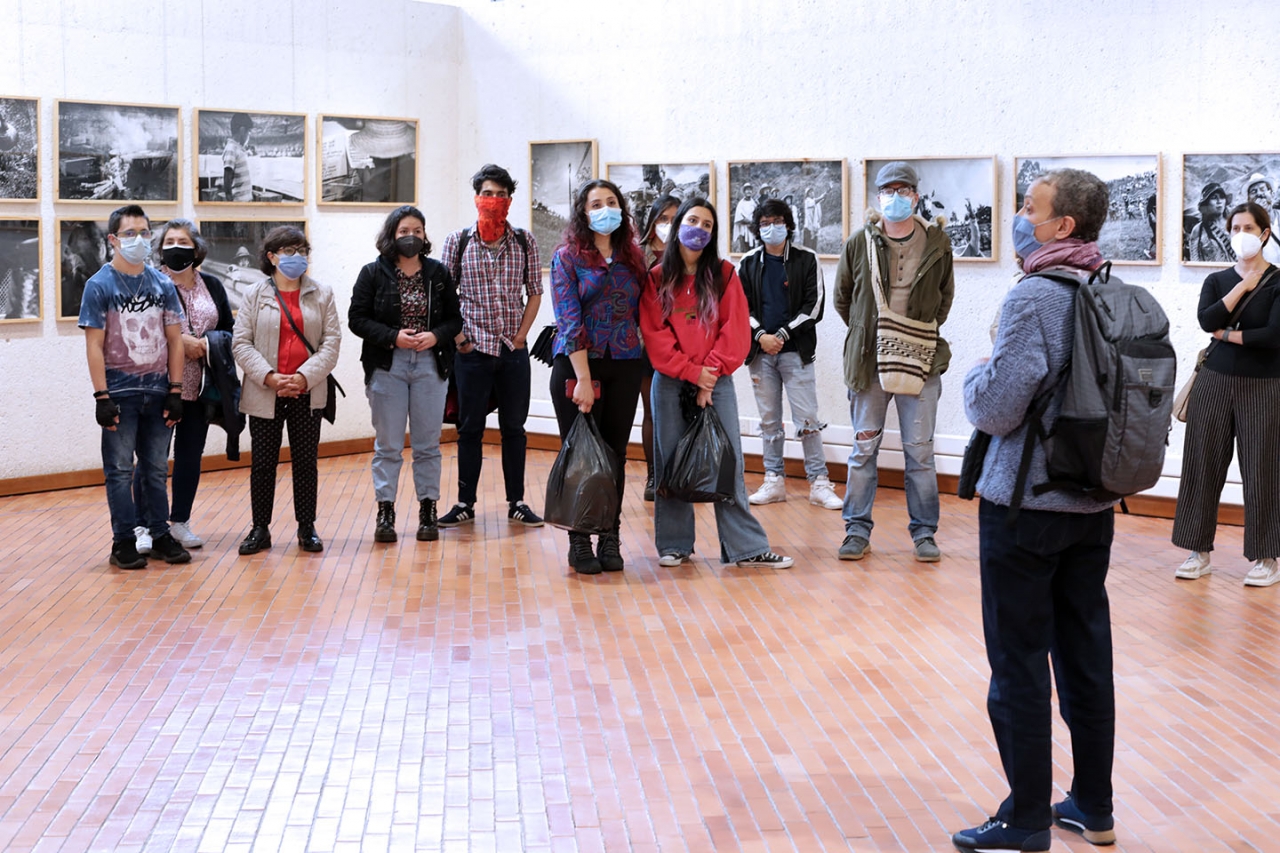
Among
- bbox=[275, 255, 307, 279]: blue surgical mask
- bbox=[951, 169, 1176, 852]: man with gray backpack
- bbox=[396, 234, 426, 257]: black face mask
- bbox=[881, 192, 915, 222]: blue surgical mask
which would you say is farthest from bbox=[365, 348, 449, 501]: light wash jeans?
bbox=[951, 169, 1176, 852]: man with gray backpack

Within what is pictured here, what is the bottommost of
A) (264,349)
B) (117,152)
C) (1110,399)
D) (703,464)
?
(703,464)

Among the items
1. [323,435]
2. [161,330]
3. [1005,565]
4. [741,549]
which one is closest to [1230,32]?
[741,549]

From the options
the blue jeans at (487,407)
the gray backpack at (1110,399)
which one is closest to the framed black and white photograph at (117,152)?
the blue jeans at (487,407)

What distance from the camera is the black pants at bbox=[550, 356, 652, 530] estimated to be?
8.17 m

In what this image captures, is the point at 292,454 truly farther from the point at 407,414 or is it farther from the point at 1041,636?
the point at 1041,636

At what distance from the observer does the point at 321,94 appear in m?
12.3

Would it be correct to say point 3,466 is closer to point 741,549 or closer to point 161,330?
point 161,330

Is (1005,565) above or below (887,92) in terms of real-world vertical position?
below

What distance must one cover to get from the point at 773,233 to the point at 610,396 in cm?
273

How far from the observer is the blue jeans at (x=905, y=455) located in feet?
27.6

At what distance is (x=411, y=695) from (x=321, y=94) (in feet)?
24.7

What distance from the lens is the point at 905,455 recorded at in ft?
27.7

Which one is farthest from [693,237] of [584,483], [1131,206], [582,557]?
[1131,206]

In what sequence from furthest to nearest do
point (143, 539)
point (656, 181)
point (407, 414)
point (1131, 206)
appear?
1. point (656, 181)
2. point (1131, 206)
3. point (407, 414)
4. point (143, 539)
